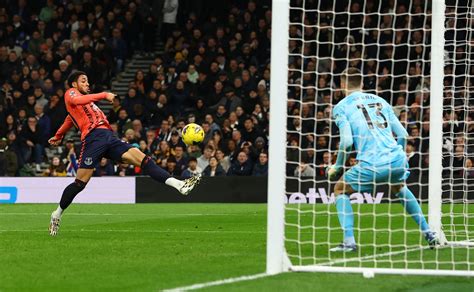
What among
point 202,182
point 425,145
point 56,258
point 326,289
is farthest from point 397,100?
point 326,289

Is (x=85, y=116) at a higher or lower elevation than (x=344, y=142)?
higher

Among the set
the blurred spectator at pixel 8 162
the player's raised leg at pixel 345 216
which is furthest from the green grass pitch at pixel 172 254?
the blurred spectator at pixel 8 162

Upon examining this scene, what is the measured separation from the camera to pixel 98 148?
13.7 m

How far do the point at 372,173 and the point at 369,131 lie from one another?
0.42 metres

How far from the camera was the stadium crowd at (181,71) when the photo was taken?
22641 millimetres

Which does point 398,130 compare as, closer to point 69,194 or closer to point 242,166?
point 69,194

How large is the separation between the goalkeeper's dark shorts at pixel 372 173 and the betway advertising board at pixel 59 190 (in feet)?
39.4

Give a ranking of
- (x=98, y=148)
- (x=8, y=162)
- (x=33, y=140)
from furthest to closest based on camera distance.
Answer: (x=33, y=140) < (x=8, y=162) < (x=98, y=148)

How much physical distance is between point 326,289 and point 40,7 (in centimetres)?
2325

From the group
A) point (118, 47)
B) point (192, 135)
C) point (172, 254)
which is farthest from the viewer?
point (118, 47)

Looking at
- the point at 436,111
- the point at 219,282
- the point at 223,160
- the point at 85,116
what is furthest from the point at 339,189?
the point at 223,160

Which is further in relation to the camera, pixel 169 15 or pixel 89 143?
pixel 169 15

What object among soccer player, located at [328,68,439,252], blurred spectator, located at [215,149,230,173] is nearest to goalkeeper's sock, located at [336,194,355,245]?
soccer player, located at [328,68,439,252]

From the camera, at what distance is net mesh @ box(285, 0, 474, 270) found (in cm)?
1037
